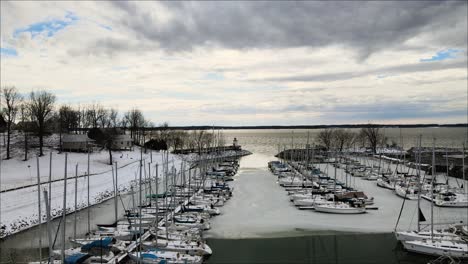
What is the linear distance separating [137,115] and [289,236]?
9783 cm

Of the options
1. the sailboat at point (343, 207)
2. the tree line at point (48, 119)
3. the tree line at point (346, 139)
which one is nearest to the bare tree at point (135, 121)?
the tree line at point (48, 119)

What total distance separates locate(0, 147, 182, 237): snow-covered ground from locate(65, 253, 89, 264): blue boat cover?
11643 mm

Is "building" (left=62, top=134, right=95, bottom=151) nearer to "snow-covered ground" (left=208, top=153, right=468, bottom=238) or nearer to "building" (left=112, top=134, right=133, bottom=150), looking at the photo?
"building" (left=112, top=134, right=133, bottom=150)

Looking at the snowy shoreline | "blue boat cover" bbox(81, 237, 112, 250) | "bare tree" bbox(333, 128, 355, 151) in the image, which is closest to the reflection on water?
"blue boat cover" bbox(81, 237, 112, 250)

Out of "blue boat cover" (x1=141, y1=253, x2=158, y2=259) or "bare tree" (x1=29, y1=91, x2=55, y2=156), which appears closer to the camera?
"blue boat cover" (x1=141, y1=253, x2=158, y2=259)

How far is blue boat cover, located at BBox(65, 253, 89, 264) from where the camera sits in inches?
837

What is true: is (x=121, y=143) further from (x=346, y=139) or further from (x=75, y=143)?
(x=346, y=139)

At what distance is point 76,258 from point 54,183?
94.5ft

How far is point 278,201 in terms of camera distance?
136ft

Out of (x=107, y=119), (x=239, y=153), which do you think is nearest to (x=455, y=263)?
(x=239, y=153)

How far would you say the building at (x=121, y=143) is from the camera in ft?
284

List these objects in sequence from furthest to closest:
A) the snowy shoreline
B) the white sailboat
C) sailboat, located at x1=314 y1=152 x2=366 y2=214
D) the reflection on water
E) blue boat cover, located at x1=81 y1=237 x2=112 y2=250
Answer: sailboat, located at x1=314 y1=152 x2=366 y2=214 → the snowy shoreline → the reflection on water → the white sailboat → blue boat cover, located at x1=81 y1=237 x2=112 y2=250

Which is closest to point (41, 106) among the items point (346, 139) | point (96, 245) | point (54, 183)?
point (54, 183)

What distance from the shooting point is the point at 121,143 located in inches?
3506
